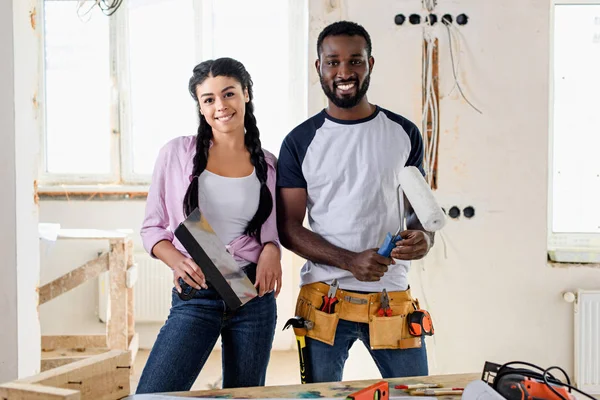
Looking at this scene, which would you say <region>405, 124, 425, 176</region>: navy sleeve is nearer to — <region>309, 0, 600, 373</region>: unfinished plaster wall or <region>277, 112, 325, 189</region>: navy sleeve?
<region>277, 112, 325, 189</region>: navy sleeve

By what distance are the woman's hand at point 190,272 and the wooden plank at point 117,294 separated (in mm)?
2022

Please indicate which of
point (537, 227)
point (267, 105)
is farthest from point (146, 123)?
point (537, 227)

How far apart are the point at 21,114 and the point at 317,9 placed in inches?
50.1

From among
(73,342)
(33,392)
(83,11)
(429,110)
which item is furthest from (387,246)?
(83,11)

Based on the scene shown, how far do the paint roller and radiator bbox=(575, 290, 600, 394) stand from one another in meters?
1.61

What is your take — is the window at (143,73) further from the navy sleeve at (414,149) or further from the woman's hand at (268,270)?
the woman's hand at (268,270)

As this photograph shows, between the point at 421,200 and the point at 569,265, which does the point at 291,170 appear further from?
the point at 569,265

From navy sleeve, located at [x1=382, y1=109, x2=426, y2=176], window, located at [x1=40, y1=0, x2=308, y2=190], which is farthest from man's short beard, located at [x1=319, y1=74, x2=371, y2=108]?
window, located at [x1=40, y1=0, x2=308, y2=190]

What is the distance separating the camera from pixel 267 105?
4500mm

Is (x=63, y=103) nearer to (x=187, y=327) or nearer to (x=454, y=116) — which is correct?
(x=454, y=116)

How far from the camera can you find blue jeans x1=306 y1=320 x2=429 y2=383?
6.35 feet

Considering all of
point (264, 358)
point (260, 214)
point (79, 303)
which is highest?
point (260, 214)

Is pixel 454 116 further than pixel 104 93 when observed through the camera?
No

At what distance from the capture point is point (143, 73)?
4508 mm
